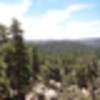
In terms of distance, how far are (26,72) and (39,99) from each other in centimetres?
420

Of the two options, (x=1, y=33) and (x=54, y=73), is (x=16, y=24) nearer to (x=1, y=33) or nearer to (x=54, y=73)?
(x=1, y=33)

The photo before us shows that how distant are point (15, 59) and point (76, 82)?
25.0m

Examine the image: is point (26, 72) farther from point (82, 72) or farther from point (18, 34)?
point (82, 72)

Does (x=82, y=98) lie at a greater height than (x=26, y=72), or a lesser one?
lesser

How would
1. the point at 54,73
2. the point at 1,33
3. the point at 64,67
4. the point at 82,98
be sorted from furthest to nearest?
the point at 64,67 → the point at 54,73 → the point at 1,33 → the point at 82,98

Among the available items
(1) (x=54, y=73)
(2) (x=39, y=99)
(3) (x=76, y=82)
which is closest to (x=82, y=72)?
(3) (x=76, y=82)

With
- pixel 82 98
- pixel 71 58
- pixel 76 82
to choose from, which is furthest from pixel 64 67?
pixel 82 98

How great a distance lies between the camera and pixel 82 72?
4069 centimetres

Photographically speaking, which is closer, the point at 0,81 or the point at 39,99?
the point at 0,81

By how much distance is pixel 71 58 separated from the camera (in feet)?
255

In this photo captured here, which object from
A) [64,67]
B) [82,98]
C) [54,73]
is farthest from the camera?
[64,67]

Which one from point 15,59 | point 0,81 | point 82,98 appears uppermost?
point 15,59

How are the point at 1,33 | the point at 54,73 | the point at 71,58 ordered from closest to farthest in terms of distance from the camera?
the point at 1,33, the point at 54,73, the point at 71,58

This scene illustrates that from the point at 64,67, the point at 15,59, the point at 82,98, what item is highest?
the point at 15,59
